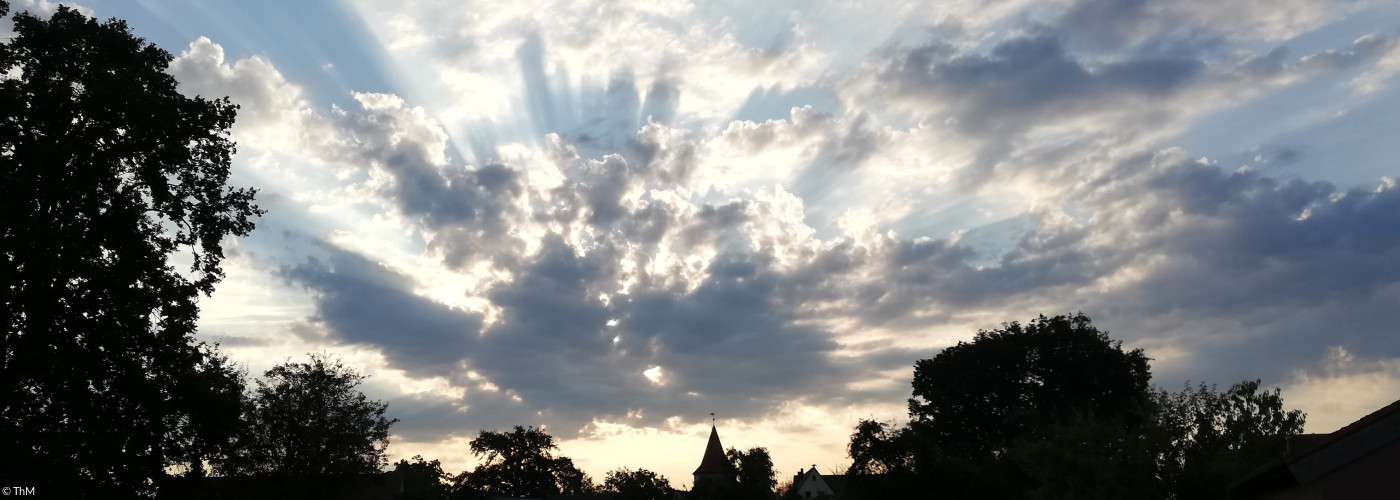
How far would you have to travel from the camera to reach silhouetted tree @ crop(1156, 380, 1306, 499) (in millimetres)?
30500

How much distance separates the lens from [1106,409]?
66062 mm

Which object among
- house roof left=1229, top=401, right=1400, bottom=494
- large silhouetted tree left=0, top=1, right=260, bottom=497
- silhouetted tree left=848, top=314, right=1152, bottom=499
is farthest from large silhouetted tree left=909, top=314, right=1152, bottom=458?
large silhouetted tree left=0, top=1, right=260, bottom=497

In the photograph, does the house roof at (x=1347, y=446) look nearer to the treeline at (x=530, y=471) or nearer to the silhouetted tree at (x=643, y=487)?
the silhouetted tree at (x=643, y=487)

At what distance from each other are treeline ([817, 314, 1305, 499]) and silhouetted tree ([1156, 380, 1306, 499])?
37 mm

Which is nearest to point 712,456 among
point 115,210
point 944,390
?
point 944,390

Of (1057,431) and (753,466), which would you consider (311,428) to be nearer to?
(1057,431)

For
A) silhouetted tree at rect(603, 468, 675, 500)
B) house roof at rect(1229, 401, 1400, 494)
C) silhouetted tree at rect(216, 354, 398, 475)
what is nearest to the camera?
house roof at rect(1229, 401, 1400, 494)

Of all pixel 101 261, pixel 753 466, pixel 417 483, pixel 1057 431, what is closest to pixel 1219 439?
pixel 1057 431

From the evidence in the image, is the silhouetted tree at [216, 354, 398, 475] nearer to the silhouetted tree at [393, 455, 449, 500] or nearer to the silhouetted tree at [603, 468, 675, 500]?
the silhouetted tree at [393, 455, 449, 500]

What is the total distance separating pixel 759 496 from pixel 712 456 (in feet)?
222

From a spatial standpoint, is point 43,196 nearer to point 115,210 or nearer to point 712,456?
point 115,210

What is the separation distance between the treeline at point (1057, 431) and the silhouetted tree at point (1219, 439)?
0.12 feet

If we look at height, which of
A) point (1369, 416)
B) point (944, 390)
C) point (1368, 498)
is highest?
point (944, 390)

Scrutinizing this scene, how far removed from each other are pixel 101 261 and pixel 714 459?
425 feet
